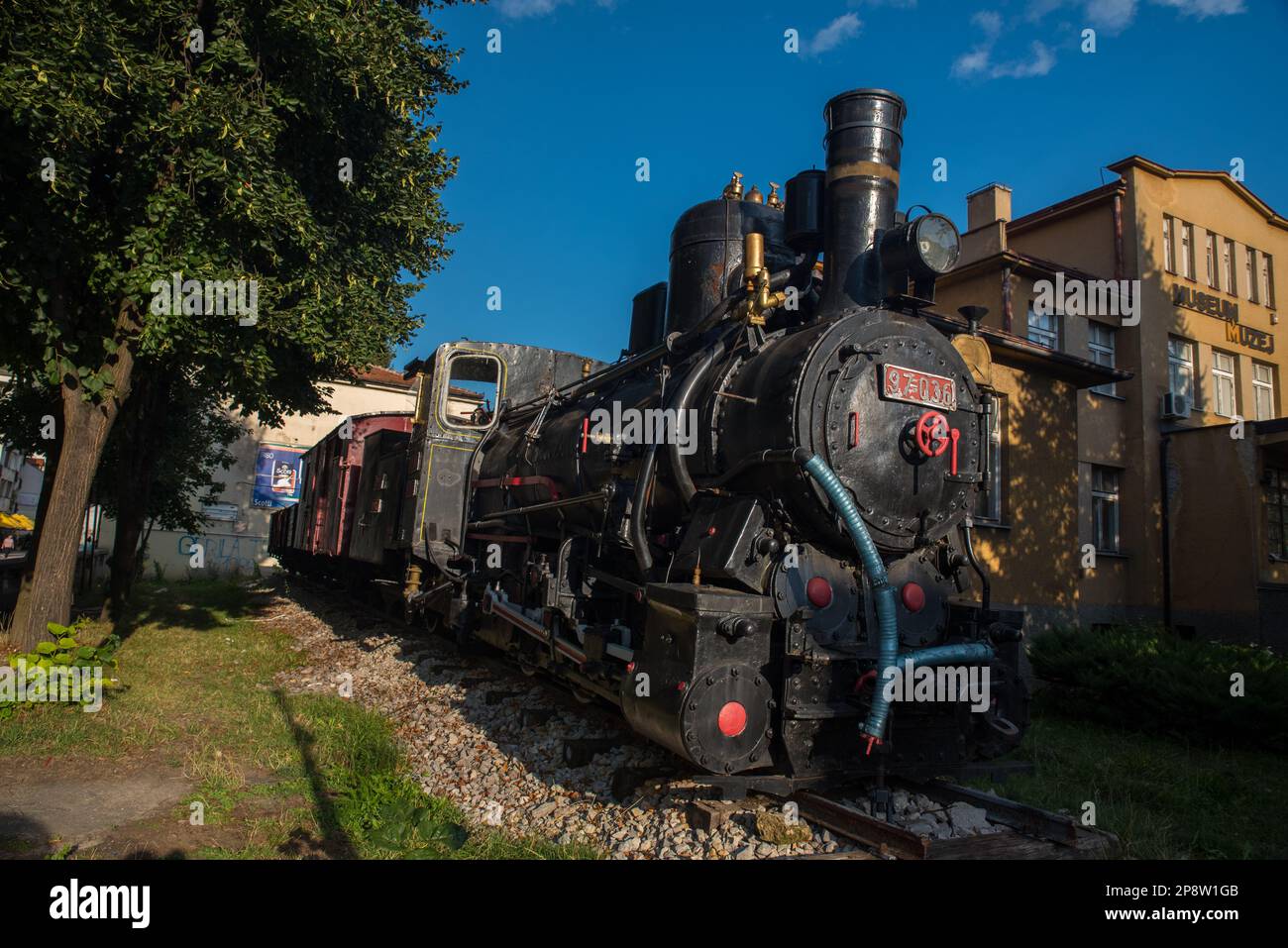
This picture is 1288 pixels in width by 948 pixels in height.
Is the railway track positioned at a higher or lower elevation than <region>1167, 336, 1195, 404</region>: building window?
lower

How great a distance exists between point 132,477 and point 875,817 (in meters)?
12.5

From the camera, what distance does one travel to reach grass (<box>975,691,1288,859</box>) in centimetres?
483

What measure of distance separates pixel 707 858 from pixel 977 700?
5.91ft

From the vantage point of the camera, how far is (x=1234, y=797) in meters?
6.00

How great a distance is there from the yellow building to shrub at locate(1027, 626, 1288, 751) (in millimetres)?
3354

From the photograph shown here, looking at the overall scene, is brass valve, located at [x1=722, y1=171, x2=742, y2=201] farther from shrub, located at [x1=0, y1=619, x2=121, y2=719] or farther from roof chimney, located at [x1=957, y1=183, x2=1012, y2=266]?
roof chimney, located at [x1=957, y1=183, x2=1012, y2=266]

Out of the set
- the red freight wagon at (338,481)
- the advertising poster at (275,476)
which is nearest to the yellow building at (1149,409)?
the red freight wagon at (338,481)

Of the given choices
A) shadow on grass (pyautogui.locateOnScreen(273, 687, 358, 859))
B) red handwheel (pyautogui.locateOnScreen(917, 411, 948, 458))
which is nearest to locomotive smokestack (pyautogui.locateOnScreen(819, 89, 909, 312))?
red handwheel (pyautogui.locateOnScreen(917, 411, 948, 458))

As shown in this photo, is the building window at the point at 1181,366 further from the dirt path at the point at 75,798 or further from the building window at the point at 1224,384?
the dirt path at the point at 75,798

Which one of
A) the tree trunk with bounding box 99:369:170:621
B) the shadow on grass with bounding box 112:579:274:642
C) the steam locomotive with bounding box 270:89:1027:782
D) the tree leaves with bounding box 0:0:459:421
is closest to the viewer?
the steam locomotive with bounding box 270:89:1027:782

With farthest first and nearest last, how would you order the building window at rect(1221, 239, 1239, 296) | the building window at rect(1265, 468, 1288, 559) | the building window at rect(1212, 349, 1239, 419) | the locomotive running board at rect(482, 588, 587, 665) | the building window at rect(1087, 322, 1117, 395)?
the building window at rect(1221, 239, 1239, 296), the building window at rect(1212, 349, 1239, 419), the building window at rect(1087, 322, 1117, 395), the building window at rect(1265, 468, 1288, 559), the locomotive running board at rect(482, 588, 587, 665)

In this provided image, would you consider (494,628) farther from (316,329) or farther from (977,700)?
(977,700)

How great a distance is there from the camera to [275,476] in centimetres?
2955
